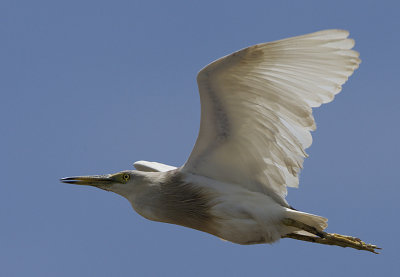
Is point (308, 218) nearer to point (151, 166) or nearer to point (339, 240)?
point (339, 240)

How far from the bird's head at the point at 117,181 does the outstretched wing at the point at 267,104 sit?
0.87 meters

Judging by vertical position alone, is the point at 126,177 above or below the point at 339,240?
above

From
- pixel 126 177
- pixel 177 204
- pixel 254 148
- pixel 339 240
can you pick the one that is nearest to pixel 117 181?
pixel 126 177

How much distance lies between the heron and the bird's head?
0.02 m

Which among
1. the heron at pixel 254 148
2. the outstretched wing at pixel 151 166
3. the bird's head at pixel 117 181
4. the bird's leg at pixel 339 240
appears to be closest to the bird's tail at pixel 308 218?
the heron at pixel 254 148

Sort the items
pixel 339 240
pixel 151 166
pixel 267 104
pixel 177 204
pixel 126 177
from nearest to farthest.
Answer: pixel 267 104, pixel 177 204, pixel 339 240, pixel 126 177, pixel 151 166

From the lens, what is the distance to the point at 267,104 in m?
10.1

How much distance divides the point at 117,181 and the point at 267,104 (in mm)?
2692

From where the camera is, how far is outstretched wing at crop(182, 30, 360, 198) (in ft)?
32.1

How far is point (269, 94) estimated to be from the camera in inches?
395

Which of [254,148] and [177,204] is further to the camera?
[177,204]

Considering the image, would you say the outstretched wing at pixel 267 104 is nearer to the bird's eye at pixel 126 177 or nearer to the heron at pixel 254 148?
the heron at pixel 254 148

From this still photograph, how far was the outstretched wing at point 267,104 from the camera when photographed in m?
9.79

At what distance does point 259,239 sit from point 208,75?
2.44m
